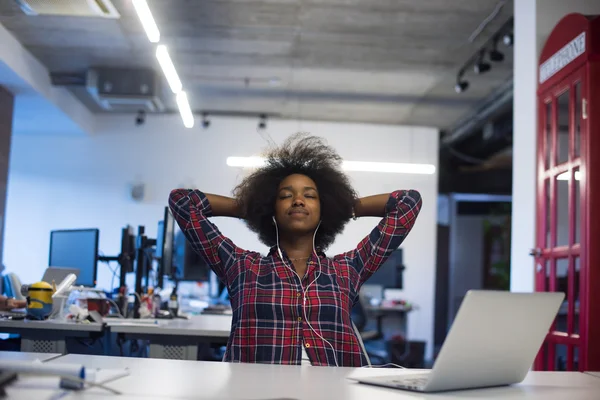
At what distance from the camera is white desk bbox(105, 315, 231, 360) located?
3.62 m

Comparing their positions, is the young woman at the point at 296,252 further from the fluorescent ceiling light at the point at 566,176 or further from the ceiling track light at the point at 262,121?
the ceiling track light at the point at 262,121

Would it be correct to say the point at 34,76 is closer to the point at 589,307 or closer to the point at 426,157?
the point at 426,157

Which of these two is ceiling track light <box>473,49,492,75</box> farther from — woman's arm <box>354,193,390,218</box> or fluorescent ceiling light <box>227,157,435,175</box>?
woman's arm <box>354,193,390,218</box>

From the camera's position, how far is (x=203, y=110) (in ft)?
33.2

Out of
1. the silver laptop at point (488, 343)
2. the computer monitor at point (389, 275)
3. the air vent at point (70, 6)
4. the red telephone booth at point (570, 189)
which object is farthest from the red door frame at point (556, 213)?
the computer monitor at point (389, 275)

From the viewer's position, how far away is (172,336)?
3.70m

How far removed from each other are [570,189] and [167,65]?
360 centimetres

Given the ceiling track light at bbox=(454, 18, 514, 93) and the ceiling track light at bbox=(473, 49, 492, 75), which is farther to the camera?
the ceiling track light at bbox=(473, 49, 492, 75)

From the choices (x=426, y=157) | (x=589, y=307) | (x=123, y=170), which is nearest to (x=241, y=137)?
(x=123, y=170)

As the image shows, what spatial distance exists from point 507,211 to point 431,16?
22.3 feet

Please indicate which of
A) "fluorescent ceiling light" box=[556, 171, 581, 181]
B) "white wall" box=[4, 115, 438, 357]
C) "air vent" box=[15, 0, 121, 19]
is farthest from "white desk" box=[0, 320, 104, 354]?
"white wall" box=[4, 115, 438, 357]

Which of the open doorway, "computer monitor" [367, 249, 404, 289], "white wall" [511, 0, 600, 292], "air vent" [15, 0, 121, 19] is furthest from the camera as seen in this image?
the open doorway

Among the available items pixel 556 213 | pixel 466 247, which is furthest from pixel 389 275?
pixel 466 247

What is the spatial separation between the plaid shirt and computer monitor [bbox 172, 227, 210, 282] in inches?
110
